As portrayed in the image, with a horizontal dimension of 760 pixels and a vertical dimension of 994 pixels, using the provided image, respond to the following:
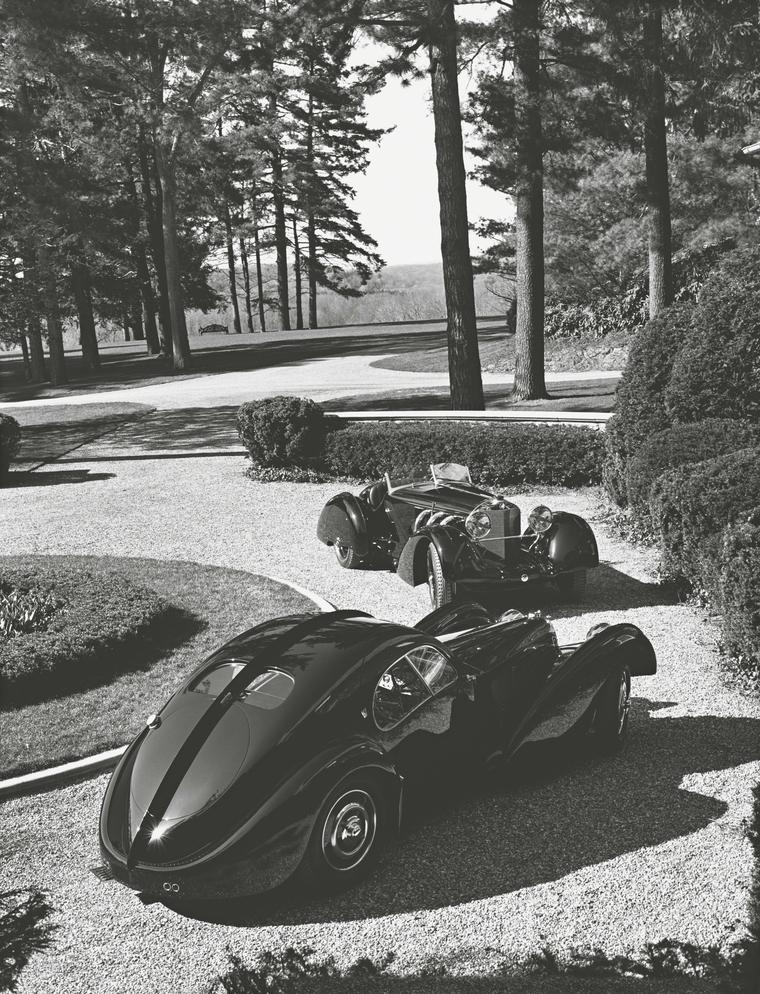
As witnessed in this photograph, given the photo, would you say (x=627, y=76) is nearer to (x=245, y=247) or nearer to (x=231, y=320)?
(x=245, y=247)

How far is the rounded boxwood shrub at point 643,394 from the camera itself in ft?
45.2

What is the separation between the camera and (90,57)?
1117 inches

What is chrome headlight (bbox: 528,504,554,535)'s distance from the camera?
10133 mm

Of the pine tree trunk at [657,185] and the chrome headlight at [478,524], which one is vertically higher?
the pine tree trunk at [657,185]

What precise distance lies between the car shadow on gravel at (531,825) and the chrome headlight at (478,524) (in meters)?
3.35

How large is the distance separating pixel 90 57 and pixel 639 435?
884 inches

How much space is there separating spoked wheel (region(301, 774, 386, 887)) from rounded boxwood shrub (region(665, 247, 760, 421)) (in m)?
9.63

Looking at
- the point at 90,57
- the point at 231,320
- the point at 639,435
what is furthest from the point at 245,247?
the point at 639,435

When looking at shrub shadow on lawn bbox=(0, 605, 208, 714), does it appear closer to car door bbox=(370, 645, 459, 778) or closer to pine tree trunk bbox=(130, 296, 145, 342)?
car door bbox=(370, 645, 459, 778)

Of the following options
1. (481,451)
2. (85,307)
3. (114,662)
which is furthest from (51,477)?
(85,307)

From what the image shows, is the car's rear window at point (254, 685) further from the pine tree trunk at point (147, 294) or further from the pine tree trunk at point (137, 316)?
the pine tree trunk at point (147, 294)

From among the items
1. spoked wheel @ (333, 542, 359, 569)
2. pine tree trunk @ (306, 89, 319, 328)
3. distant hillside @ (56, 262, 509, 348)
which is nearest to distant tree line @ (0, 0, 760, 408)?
spoked wheel @ (333, 542, 359, 569)

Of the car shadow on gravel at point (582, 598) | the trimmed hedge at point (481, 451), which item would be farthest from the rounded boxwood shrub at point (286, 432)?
the car shadow on gravel at point (582, 598)

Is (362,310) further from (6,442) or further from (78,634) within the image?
(78,634)
